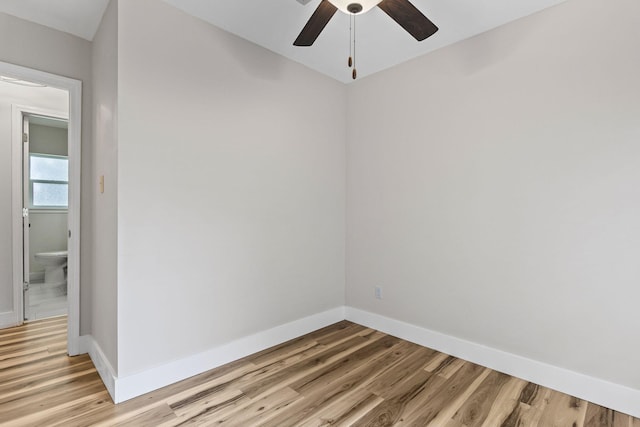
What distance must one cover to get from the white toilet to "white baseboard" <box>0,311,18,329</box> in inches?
70.0

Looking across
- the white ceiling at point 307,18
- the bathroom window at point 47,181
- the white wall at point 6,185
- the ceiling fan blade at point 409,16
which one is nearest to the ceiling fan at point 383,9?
the ceiling fan blade at point 409,16

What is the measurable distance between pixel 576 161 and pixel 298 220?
2.16 metres

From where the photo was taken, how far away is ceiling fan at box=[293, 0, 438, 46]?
1661mm

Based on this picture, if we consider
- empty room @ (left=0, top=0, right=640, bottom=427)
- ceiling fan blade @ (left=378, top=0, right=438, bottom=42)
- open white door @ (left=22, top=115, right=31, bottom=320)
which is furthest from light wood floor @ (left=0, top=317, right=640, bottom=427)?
ceiling fan blade @ (left=378, top=0, right=438, bottom=42)

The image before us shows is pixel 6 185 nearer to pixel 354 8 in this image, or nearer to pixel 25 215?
pixel 25 215

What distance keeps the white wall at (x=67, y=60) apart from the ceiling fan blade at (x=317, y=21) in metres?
1.87

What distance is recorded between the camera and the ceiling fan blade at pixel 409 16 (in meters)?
1.68

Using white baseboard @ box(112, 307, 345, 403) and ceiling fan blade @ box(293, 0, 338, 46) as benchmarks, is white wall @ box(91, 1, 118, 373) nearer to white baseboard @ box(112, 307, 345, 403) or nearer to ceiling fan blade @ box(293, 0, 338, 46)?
white baseboard @ box(112, 307, 345, 403)

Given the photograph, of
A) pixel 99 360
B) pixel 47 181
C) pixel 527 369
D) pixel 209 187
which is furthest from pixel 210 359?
pixel 47 181

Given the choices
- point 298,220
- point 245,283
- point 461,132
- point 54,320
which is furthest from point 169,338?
point 461,132

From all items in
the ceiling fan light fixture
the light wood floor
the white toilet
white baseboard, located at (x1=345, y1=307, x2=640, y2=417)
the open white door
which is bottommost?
the light wood floor

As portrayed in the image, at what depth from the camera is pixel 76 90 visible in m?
2.55

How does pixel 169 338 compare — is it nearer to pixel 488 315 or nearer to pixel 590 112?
pixel 488 315

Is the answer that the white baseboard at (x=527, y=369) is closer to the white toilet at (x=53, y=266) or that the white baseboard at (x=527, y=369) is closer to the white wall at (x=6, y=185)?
the white wall at (x=6, y=185)
